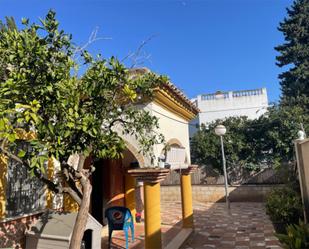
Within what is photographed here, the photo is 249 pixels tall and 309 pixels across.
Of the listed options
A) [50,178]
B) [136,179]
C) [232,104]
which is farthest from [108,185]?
[232,104]

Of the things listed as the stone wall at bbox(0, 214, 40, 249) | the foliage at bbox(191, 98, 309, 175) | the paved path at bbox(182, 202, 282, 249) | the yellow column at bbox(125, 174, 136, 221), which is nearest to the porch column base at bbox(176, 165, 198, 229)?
the paved path at bbox(182, 202, 282, 249)

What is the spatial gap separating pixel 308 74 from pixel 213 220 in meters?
21.2

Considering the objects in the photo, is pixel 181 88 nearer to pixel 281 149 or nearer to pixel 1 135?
pixel 1 135

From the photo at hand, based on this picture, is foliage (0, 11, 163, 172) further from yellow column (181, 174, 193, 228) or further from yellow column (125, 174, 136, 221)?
yellow column (125, 174, 136, 221)

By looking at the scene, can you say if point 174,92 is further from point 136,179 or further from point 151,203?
point 151,203

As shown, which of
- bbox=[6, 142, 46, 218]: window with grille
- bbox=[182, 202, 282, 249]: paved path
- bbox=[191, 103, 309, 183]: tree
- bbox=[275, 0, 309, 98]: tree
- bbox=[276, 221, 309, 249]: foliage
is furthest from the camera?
bbox=[275, 0, 309, 98]: tree

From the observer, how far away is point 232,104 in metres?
31.1

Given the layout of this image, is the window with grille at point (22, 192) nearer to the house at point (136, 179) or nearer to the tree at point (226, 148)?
the house at point (136, 179)

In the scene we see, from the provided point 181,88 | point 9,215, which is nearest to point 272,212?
point 181,88

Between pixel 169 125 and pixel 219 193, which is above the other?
pixel 169 125

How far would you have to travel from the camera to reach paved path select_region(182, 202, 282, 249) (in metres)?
8.70

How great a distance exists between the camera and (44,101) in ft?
13.5

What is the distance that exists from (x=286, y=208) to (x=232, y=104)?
79.9 feet

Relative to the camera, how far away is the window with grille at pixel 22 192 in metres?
6.62
